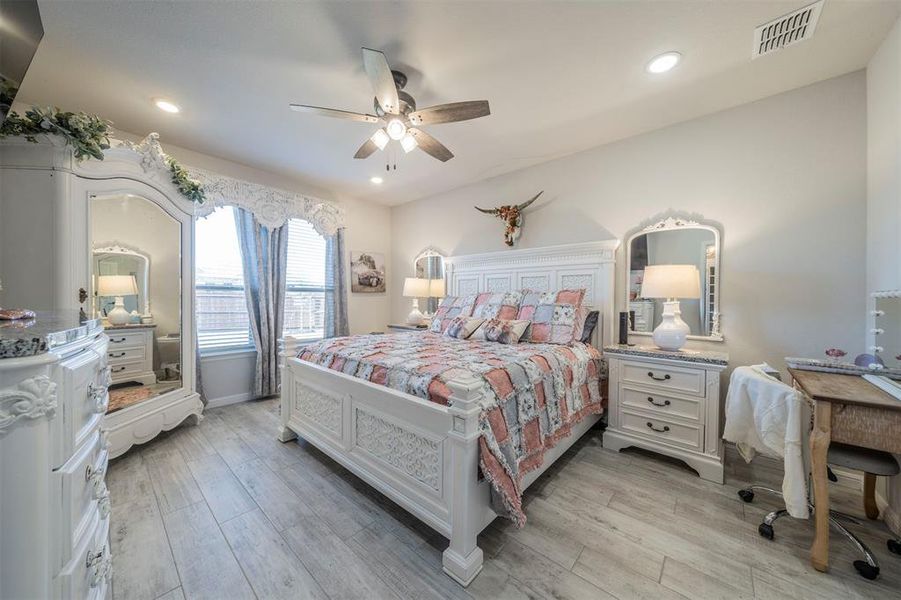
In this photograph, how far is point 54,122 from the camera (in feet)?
A: 6.24

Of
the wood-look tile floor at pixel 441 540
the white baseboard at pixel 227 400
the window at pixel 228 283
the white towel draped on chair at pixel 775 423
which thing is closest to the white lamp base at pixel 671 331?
the white towel draped on chair at pixel 775 423

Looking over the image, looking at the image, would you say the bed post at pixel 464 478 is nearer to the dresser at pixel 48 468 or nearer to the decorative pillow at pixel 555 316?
the dresser at pixel 48 468

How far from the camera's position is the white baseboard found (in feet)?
11.4

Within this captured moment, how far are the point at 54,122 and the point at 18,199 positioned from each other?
505mm

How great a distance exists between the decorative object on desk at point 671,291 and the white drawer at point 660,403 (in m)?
0.39

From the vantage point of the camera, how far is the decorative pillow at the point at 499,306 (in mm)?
3204

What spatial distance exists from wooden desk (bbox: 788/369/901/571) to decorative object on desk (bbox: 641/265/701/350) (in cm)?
93

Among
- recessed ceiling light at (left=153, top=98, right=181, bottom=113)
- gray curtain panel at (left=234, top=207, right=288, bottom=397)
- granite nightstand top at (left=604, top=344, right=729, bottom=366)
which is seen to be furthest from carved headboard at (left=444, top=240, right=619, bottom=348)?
recessed ceiling light at (left=153, top=98, right=181, bottom=113)

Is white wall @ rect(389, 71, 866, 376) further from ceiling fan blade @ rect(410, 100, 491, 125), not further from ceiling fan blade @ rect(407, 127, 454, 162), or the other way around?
ceiling fan blade @ rect(410, 100, 491, 125)

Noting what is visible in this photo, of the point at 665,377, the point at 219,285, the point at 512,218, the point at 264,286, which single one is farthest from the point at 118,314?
the point at 665,377

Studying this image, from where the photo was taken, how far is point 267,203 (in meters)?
3.73

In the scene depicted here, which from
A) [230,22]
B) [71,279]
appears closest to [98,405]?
[71,279]

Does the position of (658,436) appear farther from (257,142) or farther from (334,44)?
(257,142)

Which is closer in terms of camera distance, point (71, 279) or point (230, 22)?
point (230, 22)
